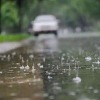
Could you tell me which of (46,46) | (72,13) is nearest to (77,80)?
(46,46)

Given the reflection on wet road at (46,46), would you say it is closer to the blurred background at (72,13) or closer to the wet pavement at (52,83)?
the wet pavement at (52,83)

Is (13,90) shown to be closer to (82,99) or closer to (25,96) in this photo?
(25,96)

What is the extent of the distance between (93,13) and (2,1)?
2950cm

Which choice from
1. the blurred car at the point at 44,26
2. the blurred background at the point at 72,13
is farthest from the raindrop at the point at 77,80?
the blurred background at the point at 72,13

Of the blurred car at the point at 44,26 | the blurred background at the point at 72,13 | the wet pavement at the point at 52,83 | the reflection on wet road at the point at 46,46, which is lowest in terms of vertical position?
the wet pavement at the point at 52,83

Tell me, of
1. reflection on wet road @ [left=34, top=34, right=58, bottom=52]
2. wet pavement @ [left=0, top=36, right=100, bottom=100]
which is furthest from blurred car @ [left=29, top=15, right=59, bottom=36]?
wet pavement @ [left=0, top=36, right=100, bottom=100]

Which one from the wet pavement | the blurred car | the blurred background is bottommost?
the wet pavement

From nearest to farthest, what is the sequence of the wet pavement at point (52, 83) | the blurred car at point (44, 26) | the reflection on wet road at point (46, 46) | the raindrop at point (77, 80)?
the wet pavement at point (52, 83) < the raindrop at point (77, 80) < the reflection on wet road at point (46, 46) < the blurred car at point (44, 26)

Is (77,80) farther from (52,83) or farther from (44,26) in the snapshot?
(44,26)

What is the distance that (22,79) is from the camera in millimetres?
8633

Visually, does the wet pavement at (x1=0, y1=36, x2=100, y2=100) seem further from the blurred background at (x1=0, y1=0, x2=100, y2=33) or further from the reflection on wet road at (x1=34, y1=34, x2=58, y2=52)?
the blurred background at (x1=0, y1=0, x2=100, y2=33)

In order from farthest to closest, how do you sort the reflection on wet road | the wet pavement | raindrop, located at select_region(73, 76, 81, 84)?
the reflection on wet road → raindrop, located at select_region(73, 76, 81, 84) → the wet pavement

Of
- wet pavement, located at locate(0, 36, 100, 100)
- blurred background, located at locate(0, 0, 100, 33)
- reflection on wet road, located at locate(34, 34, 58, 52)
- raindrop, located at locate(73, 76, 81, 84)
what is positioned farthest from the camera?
blurred background, located at locate(0, 0, 100, 33)

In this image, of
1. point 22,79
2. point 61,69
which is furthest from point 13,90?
point 61,69
